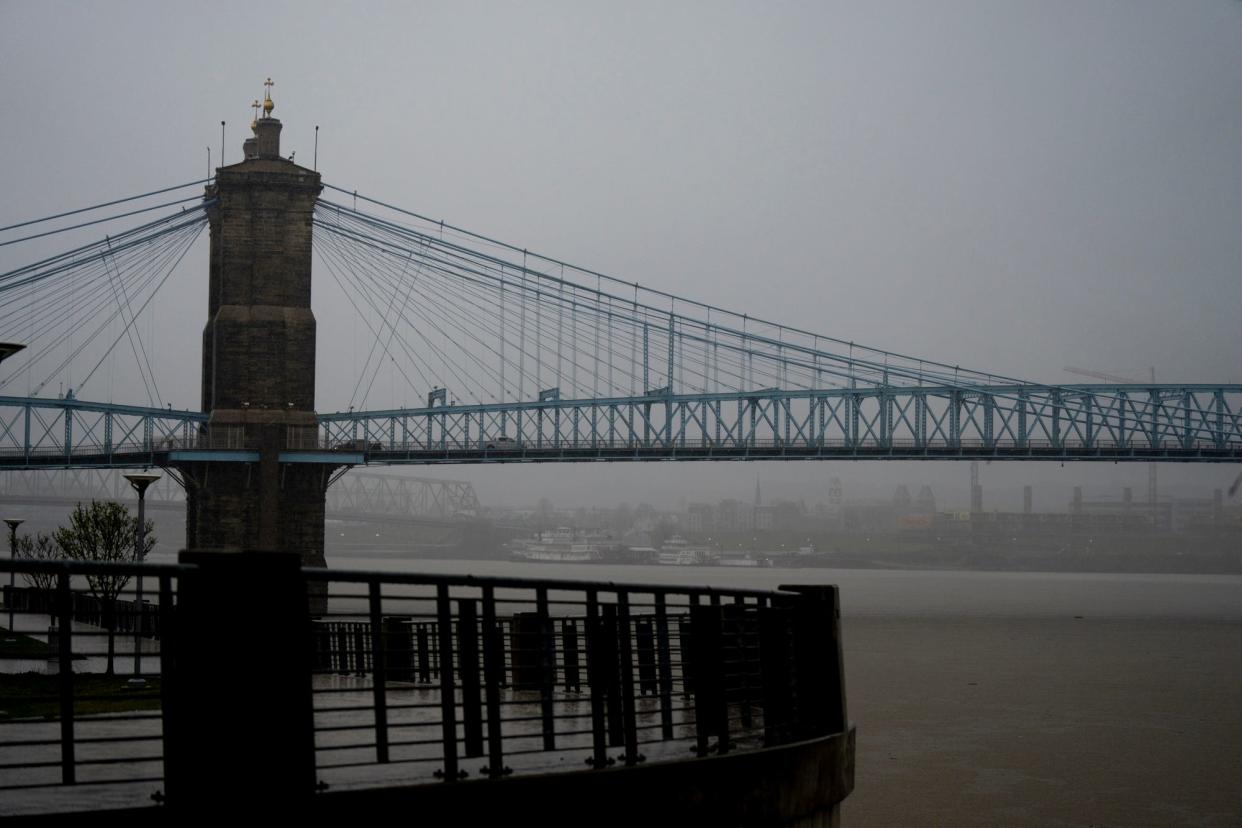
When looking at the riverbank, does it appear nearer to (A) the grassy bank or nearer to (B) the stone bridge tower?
(A) the grassy bank

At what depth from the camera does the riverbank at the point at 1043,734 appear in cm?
1557

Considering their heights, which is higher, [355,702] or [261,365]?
[261,365]

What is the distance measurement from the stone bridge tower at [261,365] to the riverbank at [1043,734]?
20.6 meters

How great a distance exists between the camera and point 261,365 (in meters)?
52.2

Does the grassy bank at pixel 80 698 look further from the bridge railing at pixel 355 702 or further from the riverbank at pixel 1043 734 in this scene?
the riverbank at pixel 1043 734

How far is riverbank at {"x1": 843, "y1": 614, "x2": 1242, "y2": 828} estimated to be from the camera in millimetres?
15570

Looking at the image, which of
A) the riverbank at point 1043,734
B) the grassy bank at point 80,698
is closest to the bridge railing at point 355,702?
the grassy bank at point 80,698

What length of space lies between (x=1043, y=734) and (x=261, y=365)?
35.8 meters

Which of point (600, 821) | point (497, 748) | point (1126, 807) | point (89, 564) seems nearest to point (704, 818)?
point (600, 821)

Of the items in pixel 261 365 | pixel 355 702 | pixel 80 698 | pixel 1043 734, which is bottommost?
pixel 1043 734

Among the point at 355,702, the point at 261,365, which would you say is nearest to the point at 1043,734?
the point at 355,702

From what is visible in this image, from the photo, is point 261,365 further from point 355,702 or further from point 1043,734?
point 355,702

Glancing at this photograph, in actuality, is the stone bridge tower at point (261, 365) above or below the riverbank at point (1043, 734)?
above

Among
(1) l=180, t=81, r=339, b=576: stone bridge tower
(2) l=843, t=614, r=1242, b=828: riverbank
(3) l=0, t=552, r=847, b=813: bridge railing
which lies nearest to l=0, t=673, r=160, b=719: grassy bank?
(3) l=0, t=552, r=847, b=813: bridge railing
